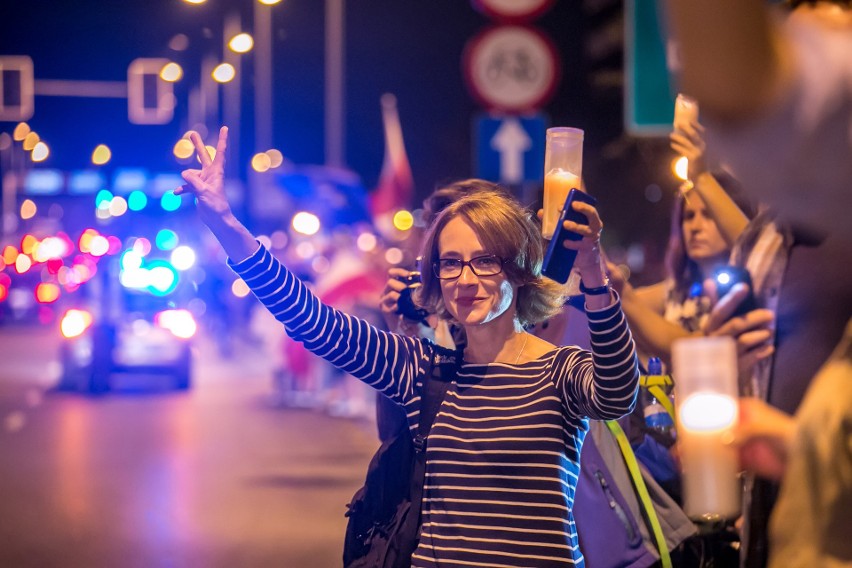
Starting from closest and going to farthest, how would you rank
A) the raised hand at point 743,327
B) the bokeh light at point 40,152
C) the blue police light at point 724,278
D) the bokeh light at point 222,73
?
the raised hand at point 743,327
the blue police light at point 724,278
the bokeh light at point 222,73
the bokeh light at point 40,152

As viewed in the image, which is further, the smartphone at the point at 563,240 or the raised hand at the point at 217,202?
the raised hand at the point at 217,202

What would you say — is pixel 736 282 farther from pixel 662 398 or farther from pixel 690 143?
pixel 690 143

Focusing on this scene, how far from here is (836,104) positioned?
1.45 metres

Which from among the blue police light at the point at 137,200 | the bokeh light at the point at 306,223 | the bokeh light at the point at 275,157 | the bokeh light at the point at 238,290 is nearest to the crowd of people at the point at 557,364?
the blue police light at the point at 137,200

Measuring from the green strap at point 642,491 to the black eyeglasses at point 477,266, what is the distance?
71 centimetres

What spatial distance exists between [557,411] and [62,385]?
662 inches

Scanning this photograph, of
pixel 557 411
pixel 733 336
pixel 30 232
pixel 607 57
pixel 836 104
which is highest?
pixel 607 57

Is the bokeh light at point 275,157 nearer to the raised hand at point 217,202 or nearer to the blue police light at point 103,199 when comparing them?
the blue police light at point 103,199

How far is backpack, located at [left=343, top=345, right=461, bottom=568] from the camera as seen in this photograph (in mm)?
3316

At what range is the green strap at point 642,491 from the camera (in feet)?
11.9

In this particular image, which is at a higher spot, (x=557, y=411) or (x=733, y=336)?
(x=733, y=336)

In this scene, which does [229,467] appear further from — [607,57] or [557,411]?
[607,57]

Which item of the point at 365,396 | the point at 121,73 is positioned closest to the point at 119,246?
the point at 365,396

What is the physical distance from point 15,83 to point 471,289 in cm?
2128
